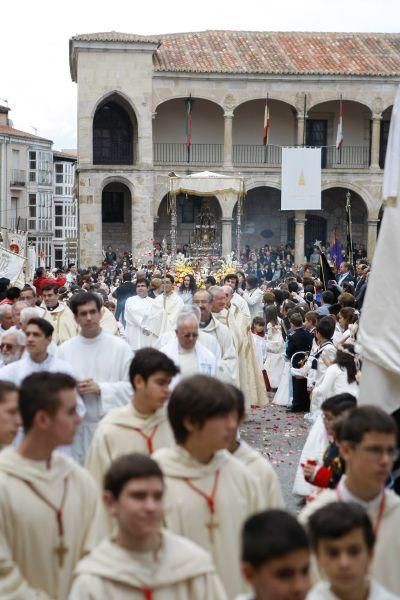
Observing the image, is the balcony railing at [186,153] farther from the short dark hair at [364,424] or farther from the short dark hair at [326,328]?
the short dark hair at [364,424]

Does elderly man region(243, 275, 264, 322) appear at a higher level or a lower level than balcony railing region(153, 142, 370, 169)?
lower

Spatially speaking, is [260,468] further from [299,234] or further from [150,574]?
[299,234]

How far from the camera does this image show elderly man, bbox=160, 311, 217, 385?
7738 millimetres

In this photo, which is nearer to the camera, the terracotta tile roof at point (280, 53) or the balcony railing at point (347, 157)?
the terracotta tile roof at point (280, 53)

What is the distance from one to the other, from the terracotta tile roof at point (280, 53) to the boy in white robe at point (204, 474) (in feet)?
120

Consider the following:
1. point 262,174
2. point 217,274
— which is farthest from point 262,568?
point 262,174

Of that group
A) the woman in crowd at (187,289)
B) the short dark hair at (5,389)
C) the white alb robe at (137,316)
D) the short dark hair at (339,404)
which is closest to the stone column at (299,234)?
the woman in crowd at (187,289)

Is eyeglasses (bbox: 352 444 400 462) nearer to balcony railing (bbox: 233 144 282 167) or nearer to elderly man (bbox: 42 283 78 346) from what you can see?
elderly man (bbox: 42 283 78 346)

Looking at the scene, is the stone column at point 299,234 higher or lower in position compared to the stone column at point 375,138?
lower

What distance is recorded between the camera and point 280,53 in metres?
42.3

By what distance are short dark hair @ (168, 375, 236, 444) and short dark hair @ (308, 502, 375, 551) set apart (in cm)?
82

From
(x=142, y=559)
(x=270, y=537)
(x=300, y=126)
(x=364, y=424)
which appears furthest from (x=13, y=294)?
(x=300, y=126)

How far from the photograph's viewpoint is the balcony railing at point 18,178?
73625 mm

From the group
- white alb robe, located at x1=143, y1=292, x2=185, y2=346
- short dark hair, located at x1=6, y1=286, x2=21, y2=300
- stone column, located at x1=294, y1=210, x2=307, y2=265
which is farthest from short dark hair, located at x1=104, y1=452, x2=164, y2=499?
stone column, located at x1=294, y1=210, x2=307, y2=265
